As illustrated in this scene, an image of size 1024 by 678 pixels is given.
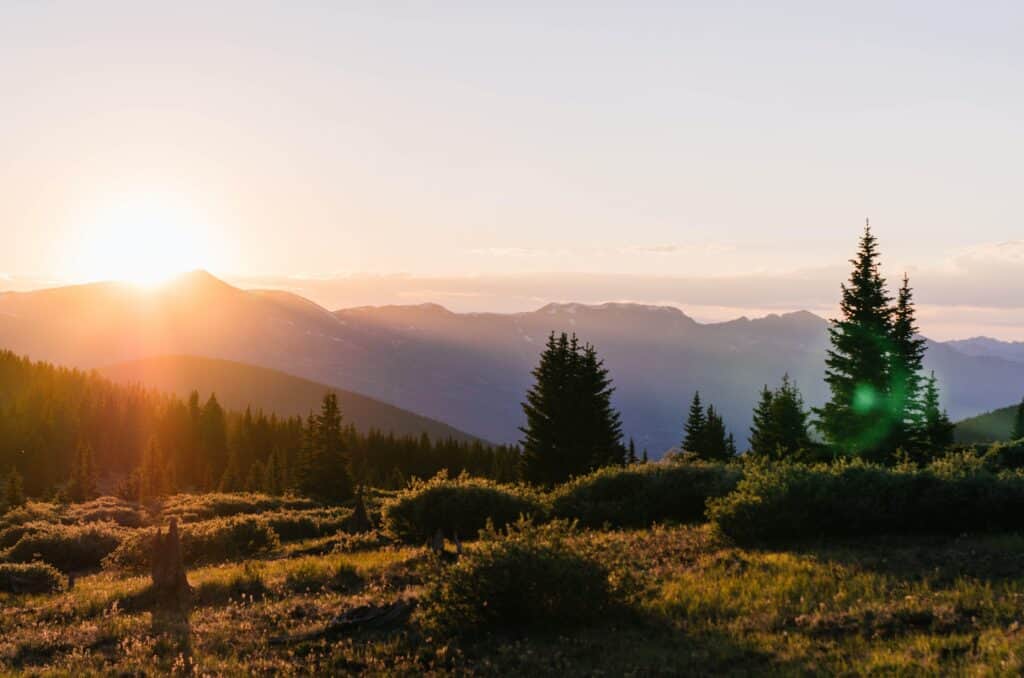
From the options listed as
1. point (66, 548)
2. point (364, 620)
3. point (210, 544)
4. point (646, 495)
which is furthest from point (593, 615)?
point (66, 548)

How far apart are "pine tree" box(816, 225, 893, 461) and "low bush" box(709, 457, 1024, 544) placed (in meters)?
26.9

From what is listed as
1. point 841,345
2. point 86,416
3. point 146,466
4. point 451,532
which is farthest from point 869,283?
point 86,416

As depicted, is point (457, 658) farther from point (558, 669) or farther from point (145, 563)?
point (145, 563)

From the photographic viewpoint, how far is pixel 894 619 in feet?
36.0

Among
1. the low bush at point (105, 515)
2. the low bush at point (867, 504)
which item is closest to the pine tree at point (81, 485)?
the low bush at point (105, 515)

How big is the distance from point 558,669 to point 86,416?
13539 centimetres

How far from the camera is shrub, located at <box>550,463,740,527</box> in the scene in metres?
24.2

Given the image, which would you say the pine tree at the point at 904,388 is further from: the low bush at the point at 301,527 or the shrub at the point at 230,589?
the shrub at the point at 230,589

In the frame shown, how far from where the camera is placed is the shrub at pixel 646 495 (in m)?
24.2

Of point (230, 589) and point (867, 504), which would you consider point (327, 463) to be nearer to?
point (230, 589)

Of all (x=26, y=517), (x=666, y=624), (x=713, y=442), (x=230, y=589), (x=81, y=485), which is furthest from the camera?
(x=81, y=485)

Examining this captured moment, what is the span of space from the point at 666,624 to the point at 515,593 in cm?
217

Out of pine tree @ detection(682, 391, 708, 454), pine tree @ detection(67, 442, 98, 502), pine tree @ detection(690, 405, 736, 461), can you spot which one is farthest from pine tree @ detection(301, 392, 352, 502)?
pine tree @ detection(690, 405, 736, 461)

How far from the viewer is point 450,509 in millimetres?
25406
